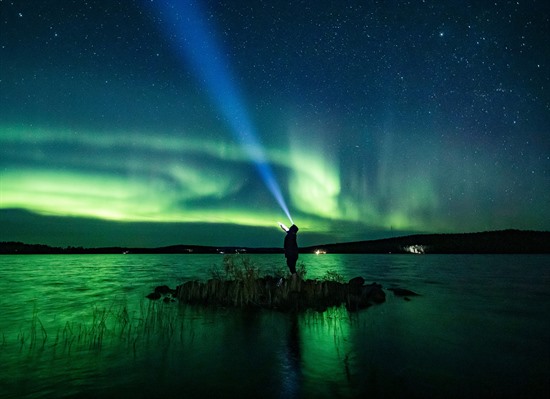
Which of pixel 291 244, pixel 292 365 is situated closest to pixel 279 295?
pixel 291 244

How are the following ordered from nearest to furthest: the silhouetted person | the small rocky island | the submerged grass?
the submerged grass → the small rocky island → the silhouetted person

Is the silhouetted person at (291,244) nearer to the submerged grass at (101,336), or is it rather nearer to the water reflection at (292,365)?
the water reflection at (292,365)

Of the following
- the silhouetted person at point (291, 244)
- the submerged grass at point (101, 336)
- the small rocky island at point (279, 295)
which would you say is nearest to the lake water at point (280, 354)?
the submerged grass at point (101, 336)

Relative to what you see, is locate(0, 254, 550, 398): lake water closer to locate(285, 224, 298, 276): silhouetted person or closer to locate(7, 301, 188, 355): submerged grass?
locate(7, 301, 188, 355): submerged grass

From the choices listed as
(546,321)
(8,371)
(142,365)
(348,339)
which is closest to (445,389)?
(348,339)

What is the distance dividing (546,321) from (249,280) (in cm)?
1404

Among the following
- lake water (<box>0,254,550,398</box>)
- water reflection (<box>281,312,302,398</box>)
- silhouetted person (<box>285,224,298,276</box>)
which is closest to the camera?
water reflection (<box>281,312,302,398</box>)

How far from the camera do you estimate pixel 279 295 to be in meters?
19.8

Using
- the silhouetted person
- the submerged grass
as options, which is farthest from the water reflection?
Result: the silhouetted person

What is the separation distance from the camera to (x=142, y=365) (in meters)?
10.8

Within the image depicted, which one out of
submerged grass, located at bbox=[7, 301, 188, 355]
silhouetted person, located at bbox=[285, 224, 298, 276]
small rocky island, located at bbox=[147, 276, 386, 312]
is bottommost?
submerged grass, located at bbox=[7, 301, 188, 355]

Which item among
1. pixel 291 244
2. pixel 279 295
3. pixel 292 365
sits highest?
pixel 291 244

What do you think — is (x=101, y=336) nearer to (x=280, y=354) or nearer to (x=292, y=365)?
(x=280, y=354)

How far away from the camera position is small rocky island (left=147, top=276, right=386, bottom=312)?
19594 millimetres
